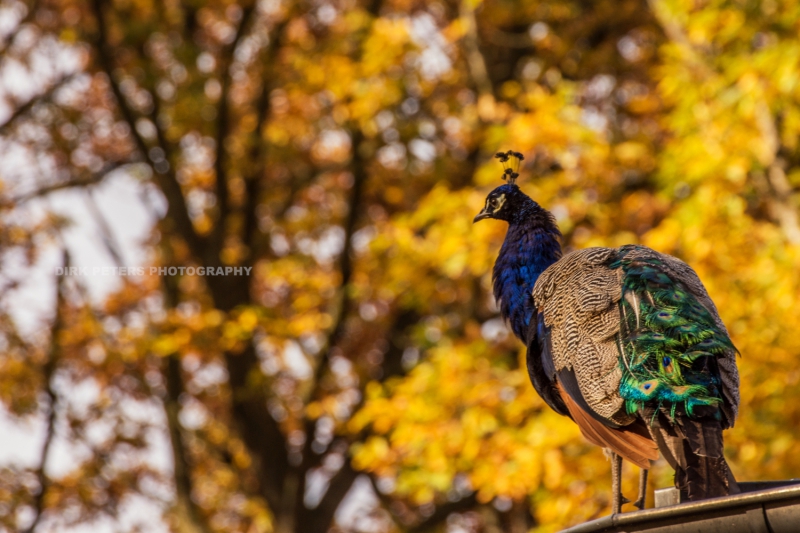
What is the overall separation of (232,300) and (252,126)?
2343mm

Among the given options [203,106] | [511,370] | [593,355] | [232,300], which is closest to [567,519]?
[511,370]

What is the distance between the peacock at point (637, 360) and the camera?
348 cm

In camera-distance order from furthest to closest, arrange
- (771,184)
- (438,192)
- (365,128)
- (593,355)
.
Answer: (365,128) → (438,192) → (771,184) → (593,355)

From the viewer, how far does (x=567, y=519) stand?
299 inches

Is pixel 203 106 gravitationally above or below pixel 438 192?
above

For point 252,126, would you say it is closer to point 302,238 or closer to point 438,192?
point 302,238

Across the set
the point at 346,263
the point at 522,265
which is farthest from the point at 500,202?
the point at 346,263

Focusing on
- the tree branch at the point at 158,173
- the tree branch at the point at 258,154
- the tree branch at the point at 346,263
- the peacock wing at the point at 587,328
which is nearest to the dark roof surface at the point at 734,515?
the peacock wing at the point at 587,328

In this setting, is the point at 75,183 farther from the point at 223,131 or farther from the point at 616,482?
the point at 616,482

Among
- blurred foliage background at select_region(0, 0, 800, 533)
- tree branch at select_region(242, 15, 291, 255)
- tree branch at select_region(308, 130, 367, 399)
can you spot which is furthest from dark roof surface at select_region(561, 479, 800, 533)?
tree branch at select_region(242, 15, 291, 255)

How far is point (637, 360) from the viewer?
3.72m

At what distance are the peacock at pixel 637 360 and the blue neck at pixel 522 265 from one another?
0.02 meters

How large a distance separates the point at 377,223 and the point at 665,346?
8.05 metres

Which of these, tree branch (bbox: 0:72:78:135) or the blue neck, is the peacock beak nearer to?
the blue neck
